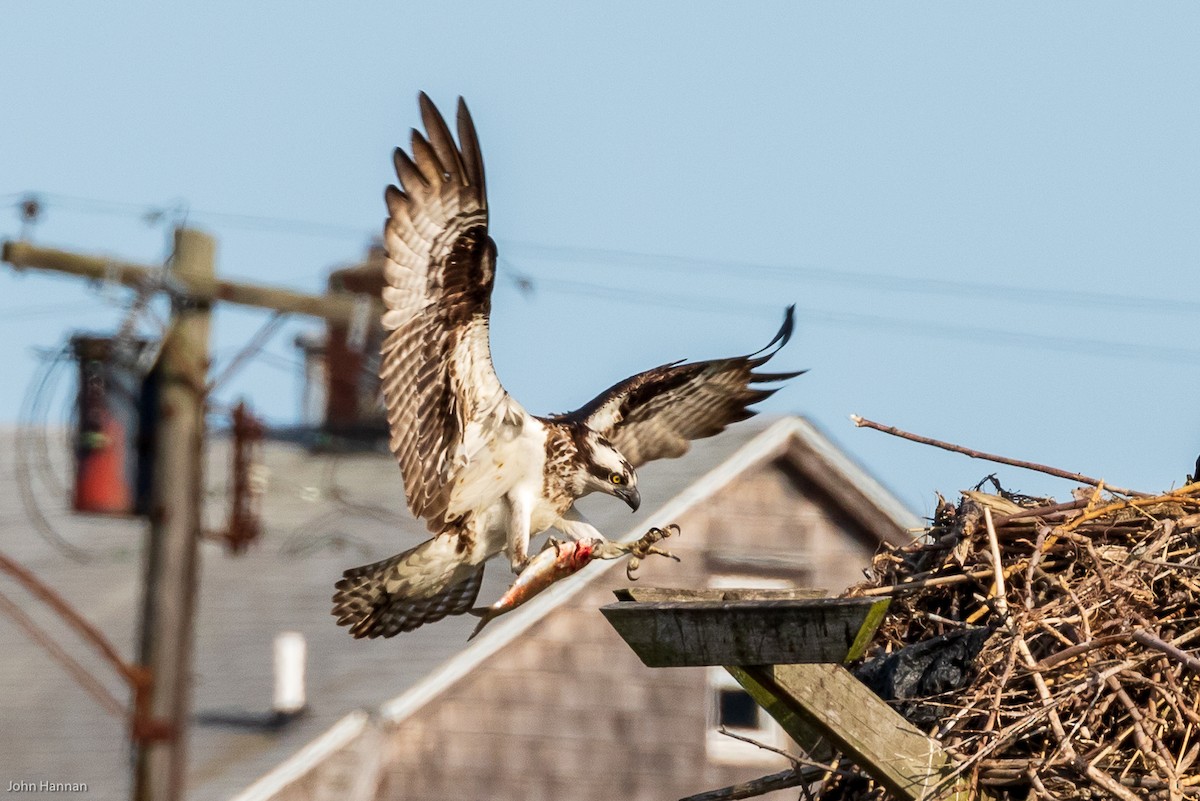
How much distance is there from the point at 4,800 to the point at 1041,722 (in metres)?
8.88

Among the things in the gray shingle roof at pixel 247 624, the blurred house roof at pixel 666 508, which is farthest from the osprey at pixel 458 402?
the gray shingle roof at pixel 247 624

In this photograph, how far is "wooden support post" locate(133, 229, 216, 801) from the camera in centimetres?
970

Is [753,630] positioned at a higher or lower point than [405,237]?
lower

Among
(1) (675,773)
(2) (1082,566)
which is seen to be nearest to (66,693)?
(1) (675,773)

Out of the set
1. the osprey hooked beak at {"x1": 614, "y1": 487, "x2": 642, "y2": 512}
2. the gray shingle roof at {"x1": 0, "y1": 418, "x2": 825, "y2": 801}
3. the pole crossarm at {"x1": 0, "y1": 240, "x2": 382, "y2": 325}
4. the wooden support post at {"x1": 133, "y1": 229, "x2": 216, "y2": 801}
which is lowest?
the gray shingle roof at {"x1": 0, "y1": 418, "x2": 825, "y2": 801}

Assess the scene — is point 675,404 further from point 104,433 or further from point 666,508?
point 666,508

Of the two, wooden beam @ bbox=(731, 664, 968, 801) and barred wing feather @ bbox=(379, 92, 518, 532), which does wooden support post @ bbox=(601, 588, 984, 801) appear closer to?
wooden beam @ bbox=(731, 664, 968, 801)

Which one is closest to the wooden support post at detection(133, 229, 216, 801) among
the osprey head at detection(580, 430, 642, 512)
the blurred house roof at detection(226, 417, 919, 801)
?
the blurred house roof at detection(226, 417, 919, 801)

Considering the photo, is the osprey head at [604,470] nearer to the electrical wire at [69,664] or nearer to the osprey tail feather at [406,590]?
the osprey tail feather at [406,590]

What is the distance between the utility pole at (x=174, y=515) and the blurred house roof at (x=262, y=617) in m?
1.41

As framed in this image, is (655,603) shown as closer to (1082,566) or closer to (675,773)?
(1082,566)

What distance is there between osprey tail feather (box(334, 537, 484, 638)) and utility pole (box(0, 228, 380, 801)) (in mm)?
2942

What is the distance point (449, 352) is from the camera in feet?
21.2

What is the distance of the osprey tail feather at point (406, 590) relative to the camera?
22.1 ft
